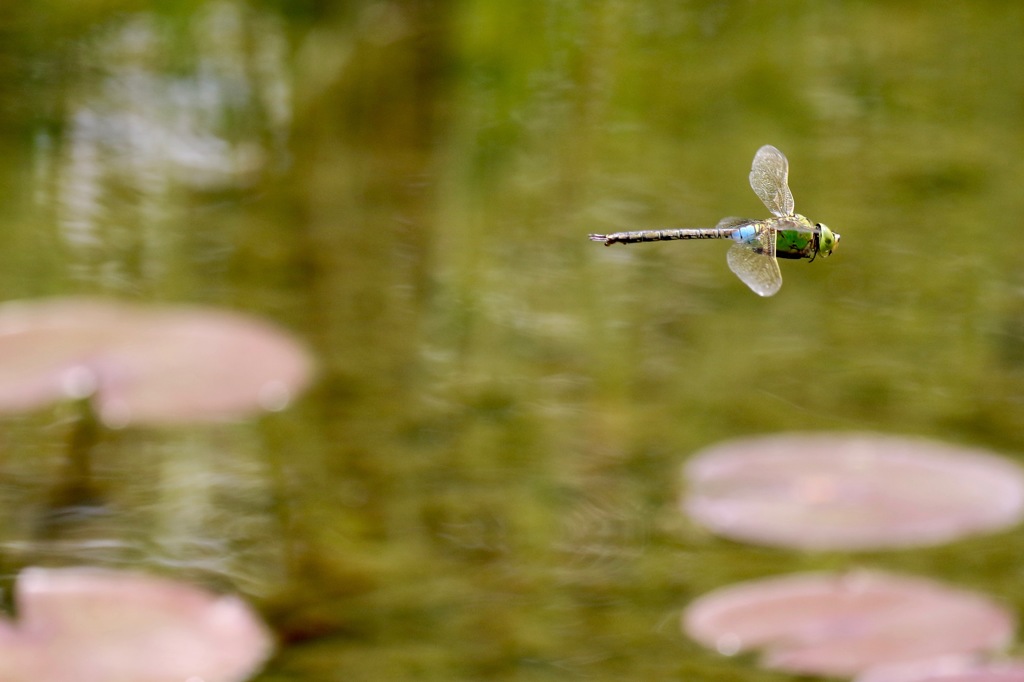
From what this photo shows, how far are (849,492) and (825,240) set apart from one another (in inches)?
20.9

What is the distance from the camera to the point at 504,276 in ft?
4.85

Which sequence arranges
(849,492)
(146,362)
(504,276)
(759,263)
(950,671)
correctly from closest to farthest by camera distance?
(759,263)
(950,671)
(849,492)
(146,362)
(504,276)

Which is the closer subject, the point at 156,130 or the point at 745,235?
the point at 745,235

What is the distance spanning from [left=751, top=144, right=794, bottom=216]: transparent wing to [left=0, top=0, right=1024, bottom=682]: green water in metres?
0.33

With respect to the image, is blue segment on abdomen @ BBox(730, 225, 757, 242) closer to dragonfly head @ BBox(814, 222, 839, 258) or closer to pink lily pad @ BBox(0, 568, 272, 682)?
dragonfly head @ BBox(814, 222, 839, 258)

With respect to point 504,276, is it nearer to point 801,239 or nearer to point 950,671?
point 950,671

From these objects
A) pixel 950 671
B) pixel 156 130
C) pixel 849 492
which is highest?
pixel 156 130

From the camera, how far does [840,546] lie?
0.88 m

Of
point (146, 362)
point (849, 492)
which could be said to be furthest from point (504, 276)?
point (849, 492)

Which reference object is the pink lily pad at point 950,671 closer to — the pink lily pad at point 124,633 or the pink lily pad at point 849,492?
the pink lily pad at point 849,492

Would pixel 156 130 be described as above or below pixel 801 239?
above

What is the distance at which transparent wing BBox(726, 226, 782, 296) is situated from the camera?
42 cm

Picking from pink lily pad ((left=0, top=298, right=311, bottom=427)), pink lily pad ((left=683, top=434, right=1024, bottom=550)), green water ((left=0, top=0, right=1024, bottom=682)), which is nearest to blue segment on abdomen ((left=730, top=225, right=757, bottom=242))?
green water ((left=0, top=0, right=1024, bottom=682))

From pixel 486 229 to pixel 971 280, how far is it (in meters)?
0.60
